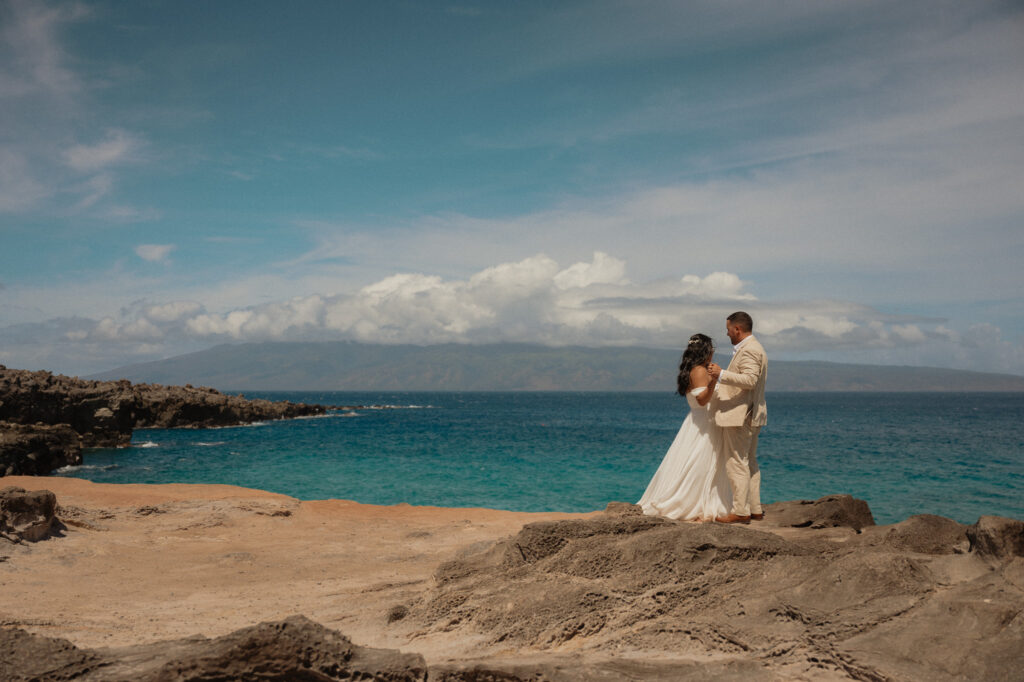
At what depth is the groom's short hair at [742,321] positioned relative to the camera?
768 cm

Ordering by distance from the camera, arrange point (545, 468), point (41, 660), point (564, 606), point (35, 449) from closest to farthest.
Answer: point (41, 660) → point (564, 606) → point (35, 449) → point (545, 468)

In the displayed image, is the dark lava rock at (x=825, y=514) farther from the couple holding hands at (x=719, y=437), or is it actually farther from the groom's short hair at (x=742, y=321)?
the groom's short hair at (x=742, y=321)

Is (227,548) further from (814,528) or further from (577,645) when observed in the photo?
(814,528)

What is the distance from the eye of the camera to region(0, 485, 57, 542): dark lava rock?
7.95 m

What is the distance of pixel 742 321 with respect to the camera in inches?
303

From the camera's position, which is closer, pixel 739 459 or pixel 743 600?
pixel 743 600

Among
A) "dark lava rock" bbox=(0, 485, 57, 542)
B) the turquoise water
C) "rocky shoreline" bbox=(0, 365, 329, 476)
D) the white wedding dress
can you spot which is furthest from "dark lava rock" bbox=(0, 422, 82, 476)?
the white wedding dress

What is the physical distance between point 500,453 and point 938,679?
108 feet

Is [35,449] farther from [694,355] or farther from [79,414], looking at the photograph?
[694,355]

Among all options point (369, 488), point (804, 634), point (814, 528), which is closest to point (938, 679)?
point (804, 634)

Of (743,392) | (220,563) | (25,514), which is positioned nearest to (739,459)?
(743,392)

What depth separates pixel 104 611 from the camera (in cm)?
595

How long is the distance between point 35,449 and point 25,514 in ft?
69.0

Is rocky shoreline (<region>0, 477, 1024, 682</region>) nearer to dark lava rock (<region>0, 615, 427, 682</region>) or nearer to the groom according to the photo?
dark lava rock (<region>0, 615, 427, 682</region>)
